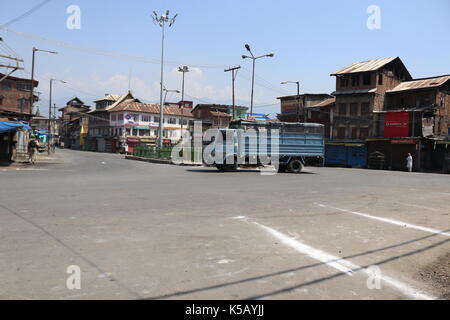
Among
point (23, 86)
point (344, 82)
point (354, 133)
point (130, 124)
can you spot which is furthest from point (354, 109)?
point (23, 86)

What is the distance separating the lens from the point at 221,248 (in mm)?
6062

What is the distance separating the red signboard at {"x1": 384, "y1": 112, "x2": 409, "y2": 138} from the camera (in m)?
Result: 39.8

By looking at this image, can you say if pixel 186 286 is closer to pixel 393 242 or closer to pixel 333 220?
pixel 393 242

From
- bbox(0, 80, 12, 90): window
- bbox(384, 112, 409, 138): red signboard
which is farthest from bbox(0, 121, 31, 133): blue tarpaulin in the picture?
bbox(0, 80, 12, 90): window

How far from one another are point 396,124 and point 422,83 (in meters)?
6.59

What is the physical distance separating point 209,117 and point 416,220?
223 feet

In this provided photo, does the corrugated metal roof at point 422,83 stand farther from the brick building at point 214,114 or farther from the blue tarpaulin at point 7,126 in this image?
the blue tarpaulin at point 7,126

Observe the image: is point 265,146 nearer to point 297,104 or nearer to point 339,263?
point 339,263

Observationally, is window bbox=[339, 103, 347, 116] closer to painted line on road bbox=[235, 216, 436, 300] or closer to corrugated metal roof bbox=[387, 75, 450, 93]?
corrugated metal roof bbox=[387, 75, 450, 93]

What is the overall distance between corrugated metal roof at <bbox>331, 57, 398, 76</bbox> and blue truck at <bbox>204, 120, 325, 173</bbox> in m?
22.5

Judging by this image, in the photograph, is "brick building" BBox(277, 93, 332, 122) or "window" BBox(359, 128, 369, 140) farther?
"brick building" BBox(277, 93, 332, 122)

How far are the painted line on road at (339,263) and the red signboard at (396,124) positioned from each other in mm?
37068

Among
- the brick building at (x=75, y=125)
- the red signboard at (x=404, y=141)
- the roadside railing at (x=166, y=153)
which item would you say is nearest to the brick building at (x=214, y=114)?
the brick building at (x=75, y=125)
